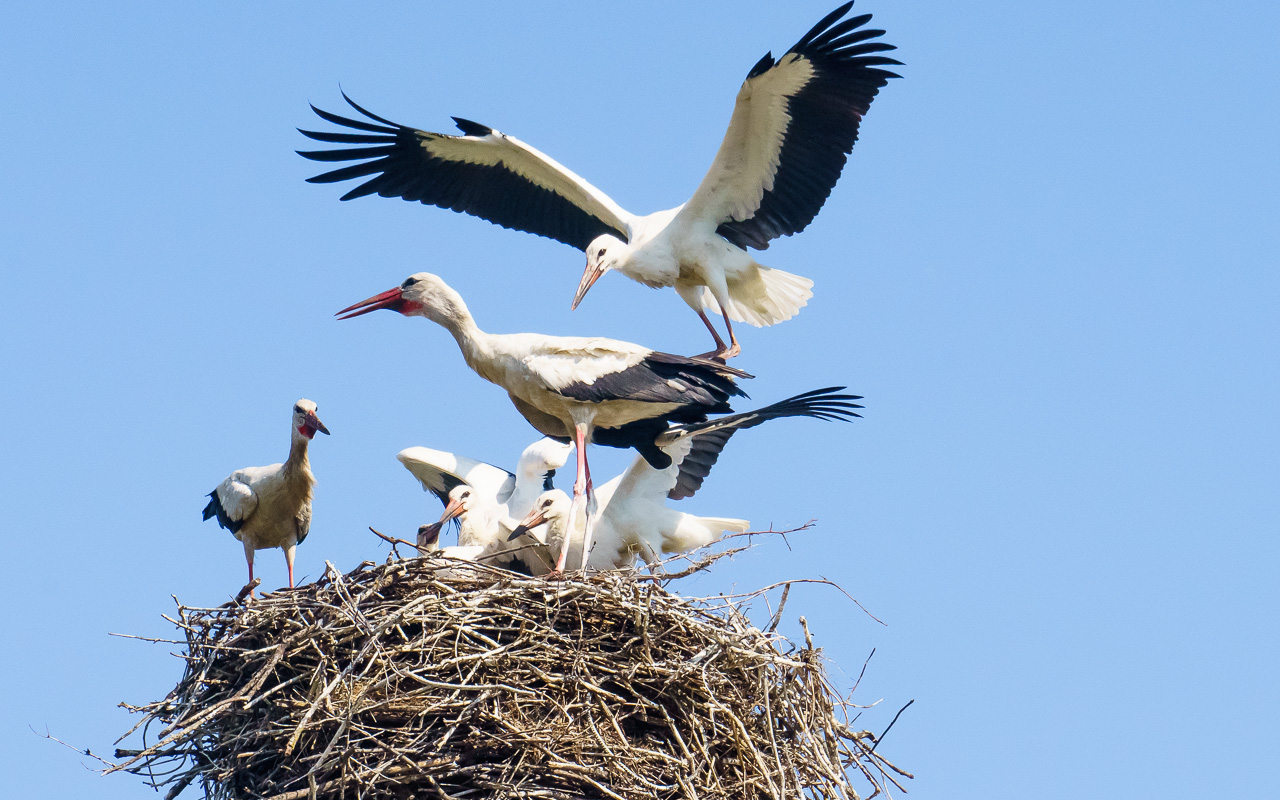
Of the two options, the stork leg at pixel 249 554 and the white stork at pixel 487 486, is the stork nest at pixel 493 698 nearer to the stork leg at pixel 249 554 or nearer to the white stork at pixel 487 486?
the white stork at pixel 487 486

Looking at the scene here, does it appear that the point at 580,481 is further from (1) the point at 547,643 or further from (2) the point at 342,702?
(2) the point at 342,702

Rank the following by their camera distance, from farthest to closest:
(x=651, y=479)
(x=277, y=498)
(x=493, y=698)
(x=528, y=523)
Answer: (x=277, y=498), (x=651, y=479), (x=528, y=523), (x=493, y=698)

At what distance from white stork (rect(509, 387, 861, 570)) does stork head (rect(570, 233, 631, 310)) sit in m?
1.07

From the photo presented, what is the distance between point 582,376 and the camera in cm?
751

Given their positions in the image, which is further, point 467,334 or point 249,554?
point 249,554

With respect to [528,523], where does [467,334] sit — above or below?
above

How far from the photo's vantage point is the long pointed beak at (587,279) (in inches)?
340

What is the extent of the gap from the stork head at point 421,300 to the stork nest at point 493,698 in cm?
184

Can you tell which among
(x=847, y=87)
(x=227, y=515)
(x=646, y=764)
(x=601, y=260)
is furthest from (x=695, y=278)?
(x=646, y=764)

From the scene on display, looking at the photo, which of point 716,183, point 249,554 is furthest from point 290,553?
point 716,183

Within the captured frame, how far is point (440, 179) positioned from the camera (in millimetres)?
10016

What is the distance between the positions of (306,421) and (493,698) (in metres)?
3.08

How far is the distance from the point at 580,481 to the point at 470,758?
2110 millimetres

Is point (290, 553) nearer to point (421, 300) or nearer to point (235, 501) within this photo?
point (235, 501)
